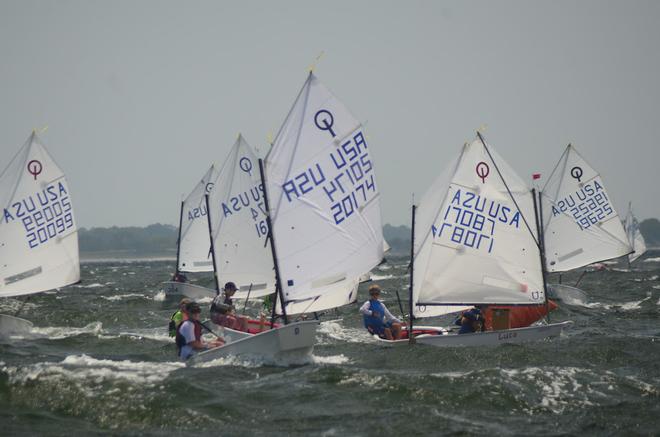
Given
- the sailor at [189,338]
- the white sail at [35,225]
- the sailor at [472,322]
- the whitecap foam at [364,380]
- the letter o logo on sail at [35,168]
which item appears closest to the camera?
the whitecap foam at [364,380]

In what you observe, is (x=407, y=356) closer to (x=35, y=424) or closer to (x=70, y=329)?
(x=35, y=424)

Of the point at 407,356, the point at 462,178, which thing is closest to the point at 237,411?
the point at 407,356

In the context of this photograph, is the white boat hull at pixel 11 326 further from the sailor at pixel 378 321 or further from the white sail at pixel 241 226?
the sailor at pixel 378 321

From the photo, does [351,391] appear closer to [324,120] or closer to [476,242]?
[324,120]

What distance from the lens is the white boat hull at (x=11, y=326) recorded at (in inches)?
852

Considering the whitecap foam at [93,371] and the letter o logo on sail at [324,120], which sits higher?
the letter o logo on sail at [324,120]

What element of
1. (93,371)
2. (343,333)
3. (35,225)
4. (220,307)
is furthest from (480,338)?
(35,225)

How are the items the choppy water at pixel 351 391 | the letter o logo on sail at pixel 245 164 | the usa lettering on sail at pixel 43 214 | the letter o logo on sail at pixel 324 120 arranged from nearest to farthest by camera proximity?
the choppy water at pixel 351 391, the letter o logo on sail at pixel 324 120, the usa lettering on sail at pixel 43 214, the letter o logo on sail at pixel 245 164

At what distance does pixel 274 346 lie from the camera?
15.8 meters

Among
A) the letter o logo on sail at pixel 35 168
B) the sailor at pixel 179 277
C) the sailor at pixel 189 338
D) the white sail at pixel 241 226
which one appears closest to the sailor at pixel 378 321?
the sailor at pixel 189 338

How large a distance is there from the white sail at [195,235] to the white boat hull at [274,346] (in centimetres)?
2146

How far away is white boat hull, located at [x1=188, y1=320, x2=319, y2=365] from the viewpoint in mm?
15758

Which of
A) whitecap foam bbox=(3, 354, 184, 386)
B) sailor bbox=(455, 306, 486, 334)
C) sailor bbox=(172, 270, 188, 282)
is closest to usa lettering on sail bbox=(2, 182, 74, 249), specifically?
whitecap foam bbox=(3, 354, 184, 386)

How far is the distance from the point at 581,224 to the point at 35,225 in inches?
837
